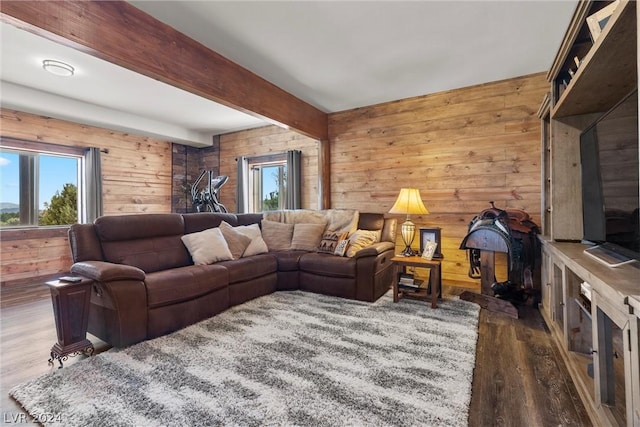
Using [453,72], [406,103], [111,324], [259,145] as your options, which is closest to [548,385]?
[111,324]

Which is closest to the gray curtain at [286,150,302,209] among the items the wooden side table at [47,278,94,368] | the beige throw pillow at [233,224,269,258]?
the beige throw pillow at [233,224,269,258]

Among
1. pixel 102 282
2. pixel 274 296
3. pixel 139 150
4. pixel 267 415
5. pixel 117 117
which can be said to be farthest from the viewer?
pixel 139 150

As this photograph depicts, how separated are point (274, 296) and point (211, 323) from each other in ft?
2.80

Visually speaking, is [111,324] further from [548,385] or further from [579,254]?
[579,254]

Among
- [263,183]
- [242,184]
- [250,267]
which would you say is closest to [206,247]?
[250,267]

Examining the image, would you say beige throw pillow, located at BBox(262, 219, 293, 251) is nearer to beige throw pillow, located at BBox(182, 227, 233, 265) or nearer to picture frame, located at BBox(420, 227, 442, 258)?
beige throw pillow, located at BBox(182, 227, 233, 265)

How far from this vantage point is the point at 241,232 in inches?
140

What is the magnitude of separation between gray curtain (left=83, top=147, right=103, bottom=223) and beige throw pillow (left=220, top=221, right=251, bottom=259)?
275 cm

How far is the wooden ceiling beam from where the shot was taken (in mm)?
1747

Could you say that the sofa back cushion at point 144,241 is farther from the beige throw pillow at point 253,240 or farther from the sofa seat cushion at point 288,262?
the sofa seat cushion at point 288,262

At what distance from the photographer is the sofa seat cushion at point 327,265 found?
316 cm

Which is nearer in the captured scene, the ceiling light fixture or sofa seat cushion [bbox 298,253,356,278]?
the ceiling light fixture

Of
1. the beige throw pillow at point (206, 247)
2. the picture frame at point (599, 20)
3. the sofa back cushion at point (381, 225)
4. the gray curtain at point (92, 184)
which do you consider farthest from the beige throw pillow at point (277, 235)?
the picture frame at point (599, 20)

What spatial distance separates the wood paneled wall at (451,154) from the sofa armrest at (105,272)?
3.14 meters
